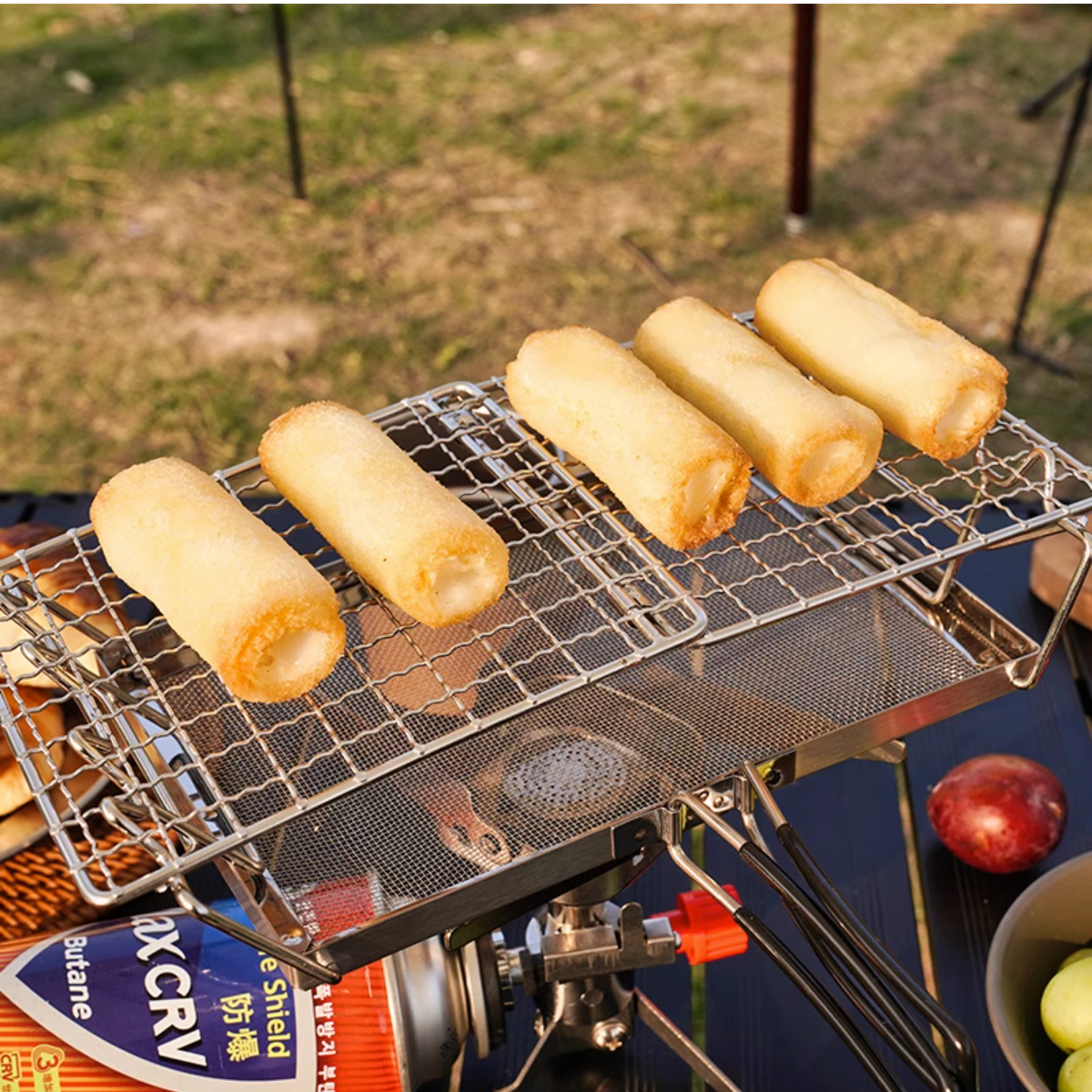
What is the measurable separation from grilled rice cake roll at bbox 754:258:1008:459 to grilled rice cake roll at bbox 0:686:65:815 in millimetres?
996

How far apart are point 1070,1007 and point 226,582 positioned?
0.97 m

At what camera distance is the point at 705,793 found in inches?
51.7

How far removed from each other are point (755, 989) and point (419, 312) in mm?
3476

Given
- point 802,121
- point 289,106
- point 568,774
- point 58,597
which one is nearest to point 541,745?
point 568,774

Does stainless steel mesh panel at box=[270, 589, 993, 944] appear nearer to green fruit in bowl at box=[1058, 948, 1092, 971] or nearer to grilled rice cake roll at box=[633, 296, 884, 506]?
grilled rice cake roll at box=[633, 296, 884, 506]

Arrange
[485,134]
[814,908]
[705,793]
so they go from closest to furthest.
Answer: [814,908]
[705,793]
[485,134]

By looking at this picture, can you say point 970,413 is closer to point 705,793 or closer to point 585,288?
point 705,793

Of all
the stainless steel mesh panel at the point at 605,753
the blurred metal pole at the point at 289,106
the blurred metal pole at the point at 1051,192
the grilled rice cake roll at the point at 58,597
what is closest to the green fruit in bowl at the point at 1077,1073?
the stainless steel mesh panel at the point at 605,753

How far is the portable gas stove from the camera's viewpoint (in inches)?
47.3

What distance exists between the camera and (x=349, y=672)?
Answer: 156 cm

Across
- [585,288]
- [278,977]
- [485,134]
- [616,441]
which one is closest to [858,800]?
[616,441]

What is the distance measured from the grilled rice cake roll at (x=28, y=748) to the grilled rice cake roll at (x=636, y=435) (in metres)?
→ 0.68

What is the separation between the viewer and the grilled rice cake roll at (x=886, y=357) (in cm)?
150

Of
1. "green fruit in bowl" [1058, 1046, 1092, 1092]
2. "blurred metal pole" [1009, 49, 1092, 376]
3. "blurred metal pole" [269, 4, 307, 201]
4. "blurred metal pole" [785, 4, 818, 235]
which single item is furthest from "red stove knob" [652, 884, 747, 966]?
"blurred metal pole" [269, 4, 307, 201]
